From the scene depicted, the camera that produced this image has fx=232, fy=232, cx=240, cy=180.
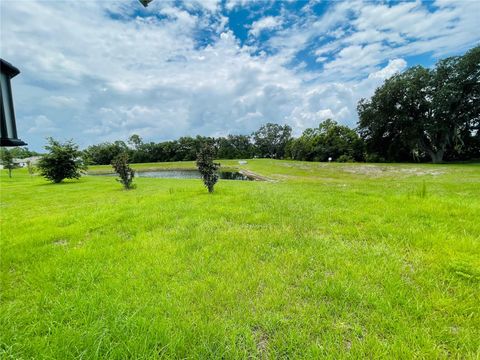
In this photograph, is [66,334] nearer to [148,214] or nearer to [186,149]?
[148,214]

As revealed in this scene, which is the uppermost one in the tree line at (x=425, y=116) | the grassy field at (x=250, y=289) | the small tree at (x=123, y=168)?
the tree line at (x=425, y=116)

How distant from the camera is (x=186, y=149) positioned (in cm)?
6700

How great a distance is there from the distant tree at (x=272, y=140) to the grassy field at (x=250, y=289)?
69741mm

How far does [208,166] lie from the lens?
336 inches

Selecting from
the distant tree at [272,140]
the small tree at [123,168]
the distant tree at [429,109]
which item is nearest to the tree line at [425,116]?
the distant tree at [429,109]

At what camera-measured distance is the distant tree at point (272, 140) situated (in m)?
72.9

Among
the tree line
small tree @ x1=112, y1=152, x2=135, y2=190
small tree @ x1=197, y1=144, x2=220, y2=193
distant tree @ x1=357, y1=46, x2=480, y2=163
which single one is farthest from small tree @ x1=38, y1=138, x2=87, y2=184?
distant tree @ x1=357, y1=46, x2=480, y2=163

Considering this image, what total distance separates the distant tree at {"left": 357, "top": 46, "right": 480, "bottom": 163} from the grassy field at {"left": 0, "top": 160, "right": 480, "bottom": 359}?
2647 cm

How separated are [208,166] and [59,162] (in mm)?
14609

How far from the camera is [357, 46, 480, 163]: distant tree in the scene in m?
22.5

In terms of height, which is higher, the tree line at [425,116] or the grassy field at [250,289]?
the tree line at [425,116]

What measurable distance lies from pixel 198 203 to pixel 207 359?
487cm

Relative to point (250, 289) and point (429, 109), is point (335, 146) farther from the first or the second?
point (250, 289)

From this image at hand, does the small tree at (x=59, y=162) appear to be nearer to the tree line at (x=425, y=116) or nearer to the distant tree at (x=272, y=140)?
the tree line at (x=425, y=116)
